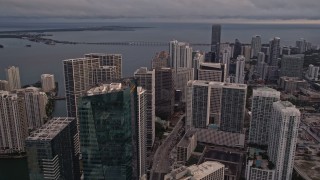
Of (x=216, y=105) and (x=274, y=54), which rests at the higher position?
(x=274, y=54)

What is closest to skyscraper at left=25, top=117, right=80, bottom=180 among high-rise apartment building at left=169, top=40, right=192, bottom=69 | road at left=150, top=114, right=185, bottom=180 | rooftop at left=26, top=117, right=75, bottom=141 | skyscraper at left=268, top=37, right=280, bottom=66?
rooftop at left=26, top=117, right=75, bottom=141

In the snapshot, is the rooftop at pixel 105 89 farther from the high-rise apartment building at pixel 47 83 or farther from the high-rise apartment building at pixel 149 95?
the high-rise apartment building at pixel 47 83

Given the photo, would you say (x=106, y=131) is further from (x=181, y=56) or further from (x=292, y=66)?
(x=292, y=66)

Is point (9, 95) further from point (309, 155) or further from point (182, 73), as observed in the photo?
point (309, 155)

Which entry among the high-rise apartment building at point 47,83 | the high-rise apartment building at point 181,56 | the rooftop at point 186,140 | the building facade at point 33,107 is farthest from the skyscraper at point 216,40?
the building facade at point 33,107

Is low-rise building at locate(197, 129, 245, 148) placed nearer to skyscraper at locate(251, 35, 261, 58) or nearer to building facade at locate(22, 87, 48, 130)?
building facade at locate(22, 87, 48, 130)

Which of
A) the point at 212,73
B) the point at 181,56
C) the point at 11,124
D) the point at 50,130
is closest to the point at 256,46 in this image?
the point at 181,56

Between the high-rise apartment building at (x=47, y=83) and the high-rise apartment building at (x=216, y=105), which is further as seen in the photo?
the high-rise apartment building at (x=47, y=83)
